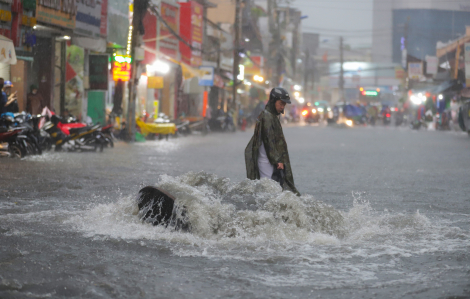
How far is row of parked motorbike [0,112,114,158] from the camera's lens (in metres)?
15.5

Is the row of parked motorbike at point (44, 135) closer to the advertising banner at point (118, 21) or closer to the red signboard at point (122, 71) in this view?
the red signboard at point (122, 71)

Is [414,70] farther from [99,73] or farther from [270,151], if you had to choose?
[270,151]

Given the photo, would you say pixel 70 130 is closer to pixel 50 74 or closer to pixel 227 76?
pixel 50 74

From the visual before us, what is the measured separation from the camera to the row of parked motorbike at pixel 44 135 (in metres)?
15.5

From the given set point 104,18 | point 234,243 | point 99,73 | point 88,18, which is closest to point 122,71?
point 99,73

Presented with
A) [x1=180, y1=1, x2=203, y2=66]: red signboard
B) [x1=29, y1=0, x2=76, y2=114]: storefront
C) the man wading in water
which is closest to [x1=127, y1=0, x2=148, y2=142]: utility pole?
[x1=29, y1=0, x2=76, y2=114]: storefront

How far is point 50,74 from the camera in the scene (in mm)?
24312

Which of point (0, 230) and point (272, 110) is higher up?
point (272, 110)

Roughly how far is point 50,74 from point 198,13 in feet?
65.6

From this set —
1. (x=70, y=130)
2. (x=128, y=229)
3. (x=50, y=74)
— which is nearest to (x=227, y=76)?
(x=50, y=74)

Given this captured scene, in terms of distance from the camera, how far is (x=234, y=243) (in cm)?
641

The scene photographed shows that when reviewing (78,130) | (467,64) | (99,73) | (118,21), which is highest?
(118,21)

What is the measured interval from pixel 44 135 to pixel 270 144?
1167 centimetres

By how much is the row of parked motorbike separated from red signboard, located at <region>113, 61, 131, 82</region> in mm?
5408
